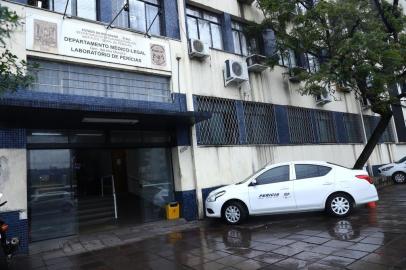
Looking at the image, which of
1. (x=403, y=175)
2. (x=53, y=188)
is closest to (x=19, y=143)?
(x=53, y=188)

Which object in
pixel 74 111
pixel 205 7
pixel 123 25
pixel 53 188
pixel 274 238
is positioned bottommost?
pixel 274 238

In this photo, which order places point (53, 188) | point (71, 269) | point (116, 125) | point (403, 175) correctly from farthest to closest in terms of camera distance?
point (403, 175) < point (116, 125) < point (53, 188) < point (71, 269)

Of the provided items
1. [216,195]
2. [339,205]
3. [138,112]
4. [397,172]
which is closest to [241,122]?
[216,195]

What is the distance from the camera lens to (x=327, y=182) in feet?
28.0

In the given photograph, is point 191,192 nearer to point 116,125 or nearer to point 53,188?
point 116,125

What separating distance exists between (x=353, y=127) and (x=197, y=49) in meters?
11.3

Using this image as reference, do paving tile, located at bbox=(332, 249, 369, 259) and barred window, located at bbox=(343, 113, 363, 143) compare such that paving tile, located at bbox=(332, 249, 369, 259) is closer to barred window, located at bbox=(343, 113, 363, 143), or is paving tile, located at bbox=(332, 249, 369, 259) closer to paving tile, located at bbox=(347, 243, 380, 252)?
paving tile, located at bbox=(347, 243, 380, 252)

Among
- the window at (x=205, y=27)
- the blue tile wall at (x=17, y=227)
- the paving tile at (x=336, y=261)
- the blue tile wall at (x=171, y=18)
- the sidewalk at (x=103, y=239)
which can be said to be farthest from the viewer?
the window at (x=205, y=27)

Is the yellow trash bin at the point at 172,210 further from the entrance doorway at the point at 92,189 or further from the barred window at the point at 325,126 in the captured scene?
the barred window at the point at 325,126

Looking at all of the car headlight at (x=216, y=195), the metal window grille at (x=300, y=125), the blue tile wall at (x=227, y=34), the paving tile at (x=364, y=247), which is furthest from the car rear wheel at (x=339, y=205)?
the blue tile wall at (x=227, y=34)

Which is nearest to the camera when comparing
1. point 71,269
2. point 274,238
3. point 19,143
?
point 71,269

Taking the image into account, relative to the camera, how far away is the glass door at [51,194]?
26.5 ft

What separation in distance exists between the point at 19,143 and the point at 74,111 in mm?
1572

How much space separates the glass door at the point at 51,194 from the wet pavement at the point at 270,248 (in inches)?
48.2
